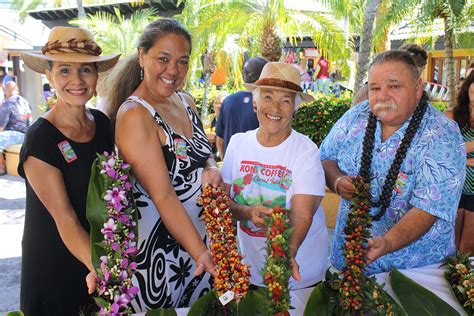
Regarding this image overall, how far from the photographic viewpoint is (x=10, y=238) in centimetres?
604

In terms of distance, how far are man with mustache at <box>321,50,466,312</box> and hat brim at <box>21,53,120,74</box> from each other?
50.2 inches

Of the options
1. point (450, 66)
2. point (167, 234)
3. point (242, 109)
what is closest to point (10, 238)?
point (242, 109)

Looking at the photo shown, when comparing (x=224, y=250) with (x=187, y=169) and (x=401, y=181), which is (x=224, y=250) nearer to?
(x=187, y=169)

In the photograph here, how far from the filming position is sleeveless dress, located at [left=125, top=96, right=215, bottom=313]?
6.96 feet

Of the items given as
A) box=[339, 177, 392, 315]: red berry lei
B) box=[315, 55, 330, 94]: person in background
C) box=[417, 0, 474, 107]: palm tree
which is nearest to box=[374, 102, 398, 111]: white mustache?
box=[339, 177, 392, 315]: red berry lei

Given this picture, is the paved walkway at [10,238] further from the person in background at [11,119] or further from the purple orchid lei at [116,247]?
the purple orchid lei at [116,247]

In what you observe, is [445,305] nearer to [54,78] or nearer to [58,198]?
[58,198]

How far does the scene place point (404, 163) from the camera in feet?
7.27

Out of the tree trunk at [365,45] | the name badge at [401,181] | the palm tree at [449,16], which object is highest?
the palm tree at [449,16]

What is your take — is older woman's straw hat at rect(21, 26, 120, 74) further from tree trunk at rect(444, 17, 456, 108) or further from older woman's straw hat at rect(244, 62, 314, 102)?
tree trunk at rect(444, 17, 456, 108)

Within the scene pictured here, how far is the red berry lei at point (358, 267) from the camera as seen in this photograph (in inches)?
70.7

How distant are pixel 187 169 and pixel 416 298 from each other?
3.83ft

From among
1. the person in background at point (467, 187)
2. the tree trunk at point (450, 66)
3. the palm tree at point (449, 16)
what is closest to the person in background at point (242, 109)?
the person in background at point (467, 187)

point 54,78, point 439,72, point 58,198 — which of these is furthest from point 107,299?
point 439,72
